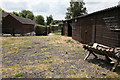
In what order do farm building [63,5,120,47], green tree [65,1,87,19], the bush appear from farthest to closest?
green tree [65,1,87,19], the bush, farm building [63,5,120,47]

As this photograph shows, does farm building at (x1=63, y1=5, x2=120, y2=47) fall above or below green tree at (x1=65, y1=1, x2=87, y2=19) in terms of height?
below

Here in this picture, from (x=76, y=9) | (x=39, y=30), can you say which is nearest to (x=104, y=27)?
(x=39, y=30)

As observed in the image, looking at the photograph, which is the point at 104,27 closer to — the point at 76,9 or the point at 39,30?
the point at 39,30

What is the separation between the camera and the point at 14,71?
428 cm

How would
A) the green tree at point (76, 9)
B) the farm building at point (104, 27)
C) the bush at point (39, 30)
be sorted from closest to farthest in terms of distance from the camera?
the farm building at point (104, 27) → the bush at point (39, 30) → the green tree at point (76, 9)

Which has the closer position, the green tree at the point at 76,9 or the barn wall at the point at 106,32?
the barn wall at the point at 106,32

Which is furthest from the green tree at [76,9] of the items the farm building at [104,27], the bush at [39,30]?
the farm building at [104,27]

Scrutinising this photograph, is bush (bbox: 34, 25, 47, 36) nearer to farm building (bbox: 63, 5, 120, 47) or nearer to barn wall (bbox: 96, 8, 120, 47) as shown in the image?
farm building (bbox: 63, 5, 120, 47)

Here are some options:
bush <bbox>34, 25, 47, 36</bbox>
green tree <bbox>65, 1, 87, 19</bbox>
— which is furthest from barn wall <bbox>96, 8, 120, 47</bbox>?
green tree <bbox>65, 1, 87, 19</bbox>

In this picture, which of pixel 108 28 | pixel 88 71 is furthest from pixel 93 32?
pixel 88 71

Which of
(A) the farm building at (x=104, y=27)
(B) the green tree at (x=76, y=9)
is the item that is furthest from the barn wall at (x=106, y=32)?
(B) the green tree at (x=76, y=9)

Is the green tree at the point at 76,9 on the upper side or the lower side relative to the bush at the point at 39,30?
upper

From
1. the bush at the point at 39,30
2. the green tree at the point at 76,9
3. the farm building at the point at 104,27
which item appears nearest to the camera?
the farm building at the point at 104,27

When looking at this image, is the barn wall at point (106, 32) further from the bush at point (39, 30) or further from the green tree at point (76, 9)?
the green tree at point (76, 9)
